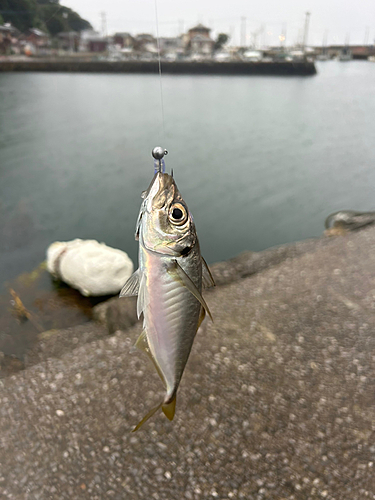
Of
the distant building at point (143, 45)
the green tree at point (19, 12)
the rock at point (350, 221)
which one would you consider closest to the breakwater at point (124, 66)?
the distant building at point (143, 45)

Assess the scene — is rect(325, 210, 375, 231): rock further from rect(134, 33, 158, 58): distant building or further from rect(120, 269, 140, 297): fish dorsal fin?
rect(120, 269, 140, 297): fish dorsal fin

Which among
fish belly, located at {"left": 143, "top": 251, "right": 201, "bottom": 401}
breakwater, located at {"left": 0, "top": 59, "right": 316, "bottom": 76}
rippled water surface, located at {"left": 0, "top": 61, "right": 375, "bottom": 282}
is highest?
breakwater, located at {"left": 0, "top": 59, "right": 316, "bottom": 76}

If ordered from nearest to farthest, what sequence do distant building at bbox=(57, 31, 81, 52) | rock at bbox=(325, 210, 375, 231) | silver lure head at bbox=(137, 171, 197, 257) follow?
silver lure head at bbox=(137, 171, 197, 257) < distant building at bbox=(57, 31, 81, 52) < rock at bbox=(325, 210, 375, 231)

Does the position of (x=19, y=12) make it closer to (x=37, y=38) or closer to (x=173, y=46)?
(x=37, y=38)

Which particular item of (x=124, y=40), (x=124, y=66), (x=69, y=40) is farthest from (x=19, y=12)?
(x=124, y=66)

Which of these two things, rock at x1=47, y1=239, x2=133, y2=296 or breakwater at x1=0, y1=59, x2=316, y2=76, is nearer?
rock at x1=47, y1=239, x2=133, y2=296

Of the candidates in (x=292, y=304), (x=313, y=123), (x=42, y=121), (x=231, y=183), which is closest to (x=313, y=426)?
(x=292, y=304)

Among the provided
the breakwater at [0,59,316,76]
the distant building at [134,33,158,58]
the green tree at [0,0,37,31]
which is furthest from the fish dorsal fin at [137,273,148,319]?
the green tree at [0,0,37,31]

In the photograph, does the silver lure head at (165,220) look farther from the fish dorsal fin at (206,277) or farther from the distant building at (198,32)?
the distant building at (198,32)
